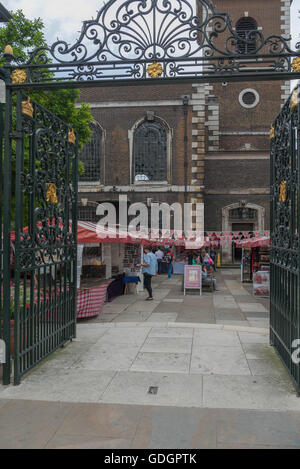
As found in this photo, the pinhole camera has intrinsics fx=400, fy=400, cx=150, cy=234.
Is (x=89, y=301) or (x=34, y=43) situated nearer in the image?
(x=89, y=301)

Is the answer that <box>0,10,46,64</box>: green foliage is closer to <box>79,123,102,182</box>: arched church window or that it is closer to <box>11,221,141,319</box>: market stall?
<box>11,221,141,319</box>: market stall

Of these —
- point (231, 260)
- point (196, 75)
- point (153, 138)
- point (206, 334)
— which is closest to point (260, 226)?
point (231, 260)

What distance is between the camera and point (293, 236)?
480 centimetres

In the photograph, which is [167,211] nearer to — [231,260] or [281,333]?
[231,260]

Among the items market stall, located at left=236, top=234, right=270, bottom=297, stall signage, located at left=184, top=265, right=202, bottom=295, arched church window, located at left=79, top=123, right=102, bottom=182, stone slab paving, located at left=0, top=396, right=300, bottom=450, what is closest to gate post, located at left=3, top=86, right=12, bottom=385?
stone slab paving, located at left=0, top=396, right=300, bottom=450

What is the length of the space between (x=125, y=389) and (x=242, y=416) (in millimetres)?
1370

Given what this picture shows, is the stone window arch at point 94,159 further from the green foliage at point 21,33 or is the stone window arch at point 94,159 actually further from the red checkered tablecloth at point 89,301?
the red checkered tablecloth at point 89,301

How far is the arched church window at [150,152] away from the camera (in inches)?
1085

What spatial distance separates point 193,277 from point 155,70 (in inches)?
428

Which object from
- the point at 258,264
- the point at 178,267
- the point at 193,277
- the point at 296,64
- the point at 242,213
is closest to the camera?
the point at 296,64

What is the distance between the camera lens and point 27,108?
4.95 meters

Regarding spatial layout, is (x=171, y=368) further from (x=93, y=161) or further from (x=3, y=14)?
(x=93, y=161)

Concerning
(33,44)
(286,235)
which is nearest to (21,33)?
(33,44)

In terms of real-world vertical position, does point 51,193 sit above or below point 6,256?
above
